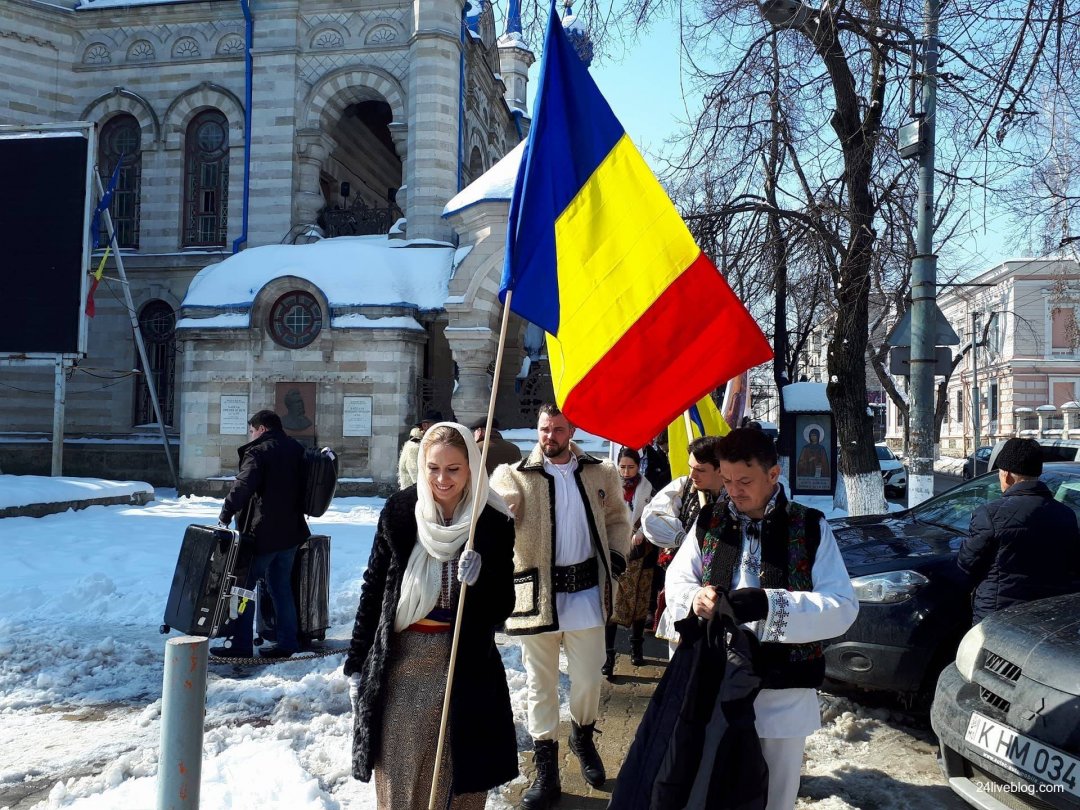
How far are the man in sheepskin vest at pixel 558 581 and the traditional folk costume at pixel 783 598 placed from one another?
1.31 m

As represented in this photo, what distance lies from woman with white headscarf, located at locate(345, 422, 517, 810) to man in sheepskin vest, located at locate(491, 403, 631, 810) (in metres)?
0.99

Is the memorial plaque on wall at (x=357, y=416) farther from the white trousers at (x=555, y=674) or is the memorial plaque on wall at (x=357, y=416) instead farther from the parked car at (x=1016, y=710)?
the parked car at (x=1016, y=710)

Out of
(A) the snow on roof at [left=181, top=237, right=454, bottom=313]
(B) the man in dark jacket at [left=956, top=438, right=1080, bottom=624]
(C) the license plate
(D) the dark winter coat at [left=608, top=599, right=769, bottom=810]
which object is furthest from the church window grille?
(D) the dark winter coat at [left=608, top=599, right=769, bottom=810]

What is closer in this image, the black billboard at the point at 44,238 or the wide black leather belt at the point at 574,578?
the wide black leather belt at the point at 574,578

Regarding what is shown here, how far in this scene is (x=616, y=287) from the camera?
3807mm

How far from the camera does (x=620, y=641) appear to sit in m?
7.33

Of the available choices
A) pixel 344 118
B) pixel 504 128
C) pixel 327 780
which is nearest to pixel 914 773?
pixel 327 780

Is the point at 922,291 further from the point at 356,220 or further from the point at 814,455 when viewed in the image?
the point at 356,220

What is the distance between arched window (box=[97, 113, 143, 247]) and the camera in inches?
882

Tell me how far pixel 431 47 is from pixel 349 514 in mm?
11534

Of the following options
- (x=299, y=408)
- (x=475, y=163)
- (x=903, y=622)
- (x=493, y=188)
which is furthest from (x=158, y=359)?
(x=903, y=622)

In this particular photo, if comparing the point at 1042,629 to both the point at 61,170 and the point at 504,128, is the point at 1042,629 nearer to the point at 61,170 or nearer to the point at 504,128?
the point at 61,170

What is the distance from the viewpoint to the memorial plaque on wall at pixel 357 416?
16375 mm

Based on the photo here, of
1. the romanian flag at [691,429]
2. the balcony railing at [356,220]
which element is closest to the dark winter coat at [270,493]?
the romanian flag at [691,429]
